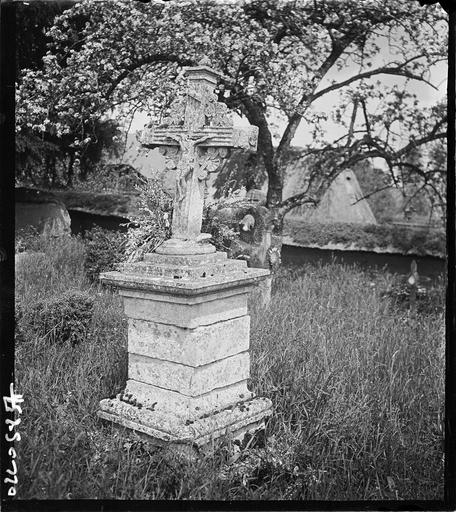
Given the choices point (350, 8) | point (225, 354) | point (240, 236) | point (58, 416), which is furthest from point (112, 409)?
point (350, 8)

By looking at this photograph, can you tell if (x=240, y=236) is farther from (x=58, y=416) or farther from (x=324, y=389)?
(x=58, y=416)

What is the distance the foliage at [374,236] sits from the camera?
8.23m

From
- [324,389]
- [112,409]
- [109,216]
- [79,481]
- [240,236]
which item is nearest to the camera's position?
[79,481]

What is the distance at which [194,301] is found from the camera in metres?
3.40

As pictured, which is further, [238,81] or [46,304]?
[238,81]

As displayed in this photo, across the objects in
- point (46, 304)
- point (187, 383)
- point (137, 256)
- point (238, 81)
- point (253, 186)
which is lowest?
point (187, 383)

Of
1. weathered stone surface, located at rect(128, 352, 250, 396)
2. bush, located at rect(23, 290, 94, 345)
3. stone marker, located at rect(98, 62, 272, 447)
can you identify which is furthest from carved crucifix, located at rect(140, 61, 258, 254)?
bush, located at rect(23, 290, 94, 345)

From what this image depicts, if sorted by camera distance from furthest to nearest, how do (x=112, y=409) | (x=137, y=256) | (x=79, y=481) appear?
(x=137, y=256) → (x=112, y=409) → (x=79, y=481)

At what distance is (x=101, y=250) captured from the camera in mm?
5738

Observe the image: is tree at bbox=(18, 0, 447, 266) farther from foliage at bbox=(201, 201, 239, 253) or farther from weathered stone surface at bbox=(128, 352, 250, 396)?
weathered stone surface at bbox=(128, 352, 250, 396)

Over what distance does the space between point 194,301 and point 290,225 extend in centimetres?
499

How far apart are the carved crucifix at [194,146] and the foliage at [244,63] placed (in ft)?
5.75

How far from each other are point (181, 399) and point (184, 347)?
33 centimetres

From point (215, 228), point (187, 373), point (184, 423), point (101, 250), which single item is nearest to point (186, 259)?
point (187, 373)
